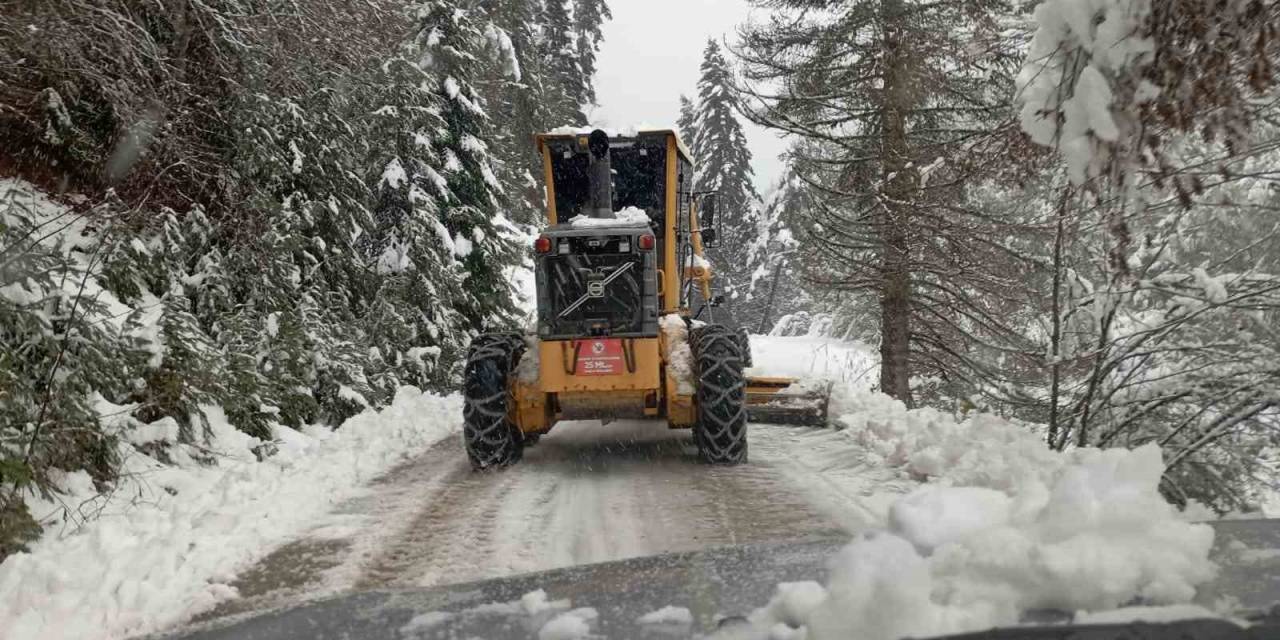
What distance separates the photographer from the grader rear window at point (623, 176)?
8.78 meters

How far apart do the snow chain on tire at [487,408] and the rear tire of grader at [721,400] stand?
1.66 meters

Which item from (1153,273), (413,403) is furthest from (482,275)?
(1153,273)

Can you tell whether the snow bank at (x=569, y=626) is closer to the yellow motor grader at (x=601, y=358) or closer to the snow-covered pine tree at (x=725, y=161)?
the yellow motor grader at (x=601, y=358)

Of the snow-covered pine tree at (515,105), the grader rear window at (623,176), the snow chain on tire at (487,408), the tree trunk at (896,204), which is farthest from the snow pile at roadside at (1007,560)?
the snow-covered pine tree at (515,105)

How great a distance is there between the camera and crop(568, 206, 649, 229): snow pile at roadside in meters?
7.60

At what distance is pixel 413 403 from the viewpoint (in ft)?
35.9

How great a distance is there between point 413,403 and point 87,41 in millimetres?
5635

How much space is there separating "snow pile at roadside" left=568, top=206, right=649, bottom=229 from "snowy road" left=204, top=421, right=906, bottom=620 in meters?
2.10

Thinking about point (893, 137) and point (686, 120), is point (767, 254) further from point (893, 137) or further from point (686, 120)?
point (893, 137)

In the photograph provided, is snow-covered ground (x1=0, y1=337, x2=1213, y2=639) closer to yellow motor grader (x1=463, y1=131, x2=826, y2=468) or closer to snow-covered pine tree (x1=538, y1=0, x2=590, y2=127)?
yellow motor grader (x1=463, y1=131, x2=826, y2=468)

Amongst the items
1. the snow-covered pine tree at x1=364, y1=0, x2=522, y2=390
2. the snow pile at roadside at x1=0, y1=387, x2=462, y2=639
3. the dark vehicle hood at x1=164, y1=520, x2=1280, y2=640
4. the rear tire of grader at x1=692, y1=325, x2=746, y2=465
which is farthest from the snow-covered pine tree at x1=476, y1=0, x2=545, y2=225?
the dark vehicle hood at x1=164, y1=520, x2=1280, y2=640

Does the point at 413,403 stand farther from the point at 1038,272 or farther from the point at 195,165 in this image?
the point at 1038,272

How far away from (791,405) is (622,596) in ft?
26.5

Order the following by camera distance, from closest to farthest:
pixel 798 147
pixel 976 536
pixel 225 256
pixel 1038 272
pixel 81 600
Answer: pixel 976 536 → pixel 81 600 → pixel 225 256 → pixel 1038 272 → pixel 798 147
